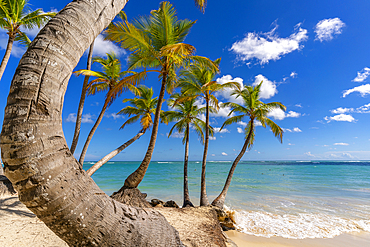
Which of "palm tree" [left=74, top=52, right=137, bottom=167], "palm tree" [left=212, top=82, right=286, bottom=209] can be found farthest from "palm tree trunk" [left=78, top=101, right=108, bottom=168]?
"palm tree" [left=212, top=82, right=286, bottom=209]

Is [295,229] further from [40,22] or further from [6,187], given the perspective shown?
[40,22]

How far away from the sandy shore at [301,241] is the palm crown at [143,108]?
27.5 ft

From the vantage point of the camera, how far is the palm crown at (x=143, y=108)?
12.3m

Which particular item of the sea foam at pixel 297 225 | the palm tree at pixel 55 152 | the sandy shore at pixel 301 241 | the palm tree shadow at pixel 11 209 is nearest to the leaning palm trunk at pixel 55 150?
the palm tree at pixel 55 152

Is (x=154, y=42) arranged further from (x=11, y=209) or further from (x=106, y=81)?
(x=11, y=209)

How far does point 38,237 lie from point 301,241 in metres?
8.96

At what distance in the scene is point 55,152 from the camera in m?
1.39

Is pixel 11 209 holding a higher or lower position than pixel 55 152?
lower

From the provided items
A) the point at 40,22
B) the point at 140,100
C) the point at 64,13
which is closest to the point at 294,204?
the point at 140,100

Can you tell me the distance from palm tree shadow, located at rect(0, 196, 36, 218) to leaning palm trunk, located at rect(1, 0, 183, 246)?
5647 millimetres

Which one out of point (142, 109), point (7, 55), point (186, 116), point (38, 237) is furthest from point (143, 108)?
point (38, 237)

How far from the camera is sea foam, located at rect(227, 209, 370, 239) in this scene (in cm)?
794

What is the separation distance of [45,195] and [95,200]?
0.41 m

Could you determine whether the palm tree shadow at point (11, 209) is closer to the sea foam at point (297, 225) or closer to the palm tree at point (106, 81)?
the palm tree at point (106, 81)
